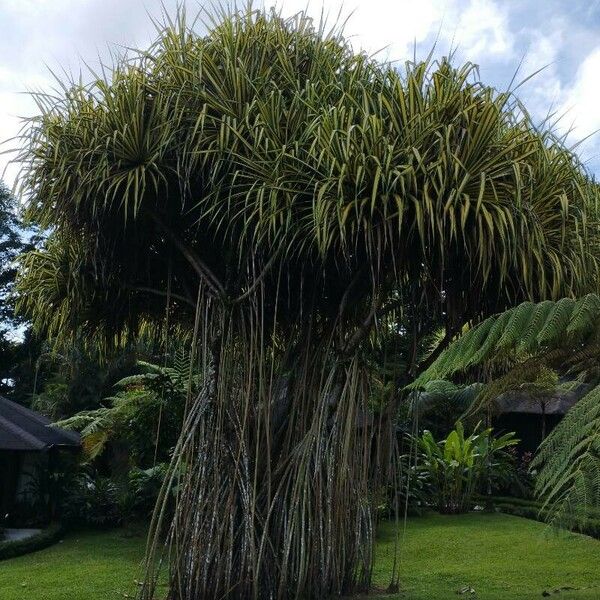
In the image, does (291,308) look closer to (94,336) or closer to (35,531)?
(94,336)

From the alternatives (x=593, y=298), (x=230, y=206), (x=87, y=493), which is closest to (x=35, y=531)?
(x=87, y=493)

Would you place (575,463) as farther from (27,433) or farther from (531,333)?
(27,433)

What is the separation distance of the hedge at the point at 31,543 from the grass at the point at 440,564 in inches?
7.5

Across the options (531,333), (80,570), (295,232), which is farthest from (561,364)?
(80,570)

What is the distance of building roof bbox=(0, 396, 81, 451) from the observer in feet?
47.8

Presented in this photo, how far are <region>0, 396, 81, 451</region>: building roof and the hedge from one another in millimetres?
1488

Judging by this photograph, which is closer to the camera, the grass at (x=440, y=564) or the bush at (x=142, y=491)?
the grass at (x=440, y=564)

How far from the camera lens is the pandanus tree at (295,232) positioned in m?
7.05

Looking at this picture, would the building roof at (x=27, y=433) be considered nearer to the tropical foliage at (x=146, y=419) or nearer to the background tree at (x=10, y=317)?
the tropical foliage at (x=146, y=419)

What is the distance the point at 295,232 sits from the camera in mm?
7230

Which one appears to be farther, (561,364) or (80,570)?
(80,570)

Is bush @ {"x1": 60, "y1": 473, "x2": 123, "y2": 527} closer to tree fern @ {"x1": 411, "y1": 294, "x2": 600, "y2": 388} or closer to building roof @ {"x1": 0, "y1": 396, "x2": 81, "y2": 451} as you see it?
building roof @ {"x1": 0, "y1": 396, "x2": 81, "y2": 451}

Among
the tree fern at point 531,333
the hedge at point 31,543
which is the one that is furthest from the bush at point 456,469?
the tree fern at point 531,333

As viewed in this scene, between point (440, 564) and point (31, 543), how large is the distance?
20.4 ft
